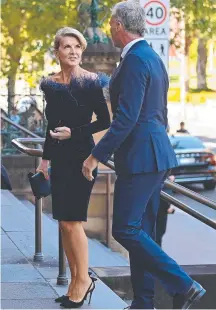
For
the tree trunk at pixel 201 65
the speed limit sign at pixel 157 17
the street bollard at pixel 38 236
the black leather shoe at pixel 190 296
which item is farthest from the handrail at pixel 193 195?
the tree trunk at pixel 201 65

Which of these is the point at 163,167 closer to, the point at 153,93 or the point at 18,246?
the point at 153,93

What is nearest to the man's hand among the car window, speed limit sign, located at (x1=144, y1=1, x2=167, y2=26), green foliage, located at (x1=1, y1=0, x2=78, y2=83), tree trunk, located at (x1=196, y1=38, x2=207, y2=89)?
speed limit sign, located at (x1=144, y1=1, x2=167, y2=26)

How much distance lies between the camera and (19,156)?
16453mm

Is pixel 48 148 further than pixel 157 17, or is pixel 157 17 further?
pixel 157 17

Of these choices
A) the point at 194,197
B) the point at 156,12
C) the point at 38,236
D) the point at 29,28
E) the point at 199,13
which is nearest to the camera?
the point at 194,197

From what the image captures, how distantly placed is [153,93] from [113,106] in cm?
28

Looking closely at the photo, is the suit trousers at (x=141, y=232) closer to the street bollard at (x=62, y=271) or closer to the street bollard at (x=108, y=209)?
the street bollard at (x=62, y=271)

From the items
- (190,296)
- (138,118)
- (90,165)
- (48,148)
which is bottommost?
(190,296)

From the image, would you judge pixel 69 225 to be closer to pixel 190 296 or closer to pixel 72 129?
pixel 72 129

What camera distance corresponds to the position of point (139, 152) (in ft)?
18.1

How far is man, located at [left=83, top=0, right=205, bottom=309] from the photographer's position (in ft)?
17.9

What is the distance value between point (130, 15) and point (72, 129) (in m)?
1.00

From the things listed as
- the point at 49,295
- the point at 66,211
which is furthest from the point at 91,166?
the point at 49,295

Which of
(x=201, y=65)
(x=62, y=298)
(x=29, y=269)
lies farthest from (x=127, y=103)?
(x=201, y=65)
